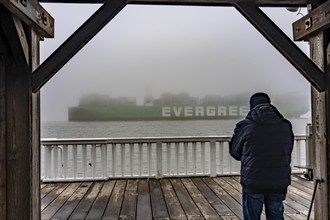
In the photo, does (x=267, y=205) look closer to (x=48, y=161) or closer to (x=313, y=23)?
(x=313, y=23)

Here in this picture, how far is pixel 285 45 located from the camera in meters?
2.51

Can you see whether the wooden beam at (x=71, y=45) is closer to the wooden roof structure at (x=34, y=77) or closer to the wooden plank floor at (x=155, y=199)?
the wooden roof structure at (x=34, y=77)

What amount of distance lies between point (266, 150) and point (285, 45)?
93 cm

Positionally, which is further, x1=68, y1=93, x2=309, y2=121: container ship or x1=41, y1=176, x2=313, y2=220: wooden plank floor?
x1=68, y1=93, x2=309, y2=121: container ship

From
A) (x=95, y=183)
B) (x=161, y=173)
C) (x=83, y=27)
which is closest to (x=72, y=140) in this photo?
(x=95, y=183)

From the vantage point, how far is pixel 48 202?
4078 millimetres

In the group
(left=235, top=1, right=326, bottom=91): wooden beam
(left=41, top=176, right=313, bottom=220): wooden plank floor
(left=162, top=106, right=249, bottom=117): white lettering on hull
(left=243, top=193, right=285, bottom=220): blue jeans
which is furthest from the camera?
(left=162, top=106, right=249, bottom=117): white lettering on hull

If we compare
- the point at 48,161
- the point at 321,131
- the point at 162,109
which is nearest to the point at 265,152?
the point at 321,131

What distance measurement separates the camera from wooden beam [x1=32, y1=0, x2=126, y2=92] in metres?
2.33

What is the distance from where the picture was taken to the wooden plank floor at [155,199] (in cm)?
354

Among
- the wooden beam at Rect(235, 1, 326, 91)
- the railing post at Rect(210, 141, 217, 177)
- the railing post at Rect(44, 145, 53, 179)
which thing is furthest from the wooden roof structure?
the railing post at Rect(210, 141, 217, 177)

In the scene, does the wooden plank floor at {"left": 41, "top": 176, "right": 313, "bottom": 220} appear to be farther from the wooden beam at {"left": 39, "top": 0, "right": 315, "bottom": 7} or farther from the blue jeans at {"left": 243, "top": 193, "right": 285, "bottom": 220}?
the wooden beam at {"left": 39, "top": 0, "right": 315, "bottom": 7}

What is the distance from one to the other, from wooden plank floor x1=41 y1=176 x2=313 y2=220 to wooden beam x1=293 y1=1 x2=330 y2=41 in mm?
2033

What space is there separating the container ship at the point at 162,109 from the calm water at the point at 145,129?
17cm
